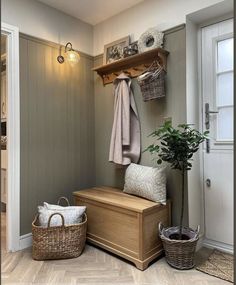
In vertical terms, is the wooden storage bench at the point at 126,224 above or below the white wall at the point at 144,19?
below

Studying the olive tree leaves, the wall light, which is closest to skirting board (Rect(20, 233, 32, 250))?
the olive tree leaves

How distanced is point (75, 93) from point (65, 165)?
2.70 ft

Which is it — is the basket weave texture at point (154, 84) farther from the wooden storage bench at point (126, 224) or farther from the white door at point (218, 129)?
the wooden storage bench at point (126, 224)

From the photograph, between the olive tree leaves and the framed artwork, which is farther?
the framed artwork

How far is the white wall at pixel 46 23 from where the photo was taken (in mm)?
2258

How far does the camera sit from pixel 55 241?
209 cm

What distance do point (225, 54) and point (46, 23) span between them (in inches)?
70.4

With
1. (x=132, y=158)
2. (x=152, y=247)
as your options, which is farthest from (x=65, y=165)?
(x=152, y=247)

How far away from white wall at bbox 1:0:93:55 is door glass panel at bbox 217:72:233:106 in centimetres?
155

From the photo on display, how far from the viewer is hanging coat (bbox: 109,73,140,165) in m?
2.45

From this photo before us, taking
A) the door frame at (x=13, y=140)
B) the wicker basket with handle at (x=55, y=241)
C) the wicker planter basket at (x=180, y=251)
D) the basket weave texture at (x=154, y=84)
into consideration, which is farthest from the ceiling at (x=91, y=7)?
the wicker planter basket at (x=180, y=251)

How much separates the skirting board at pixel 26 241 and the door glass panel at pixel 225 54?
7.92 feet

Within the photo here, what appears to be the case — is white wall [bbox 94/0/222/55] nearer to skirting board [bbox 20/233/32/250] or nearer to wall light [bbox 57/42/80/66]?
wall light [bbox 57/42/80/66]

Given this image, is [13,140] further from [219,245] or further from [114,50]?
[219,245]
